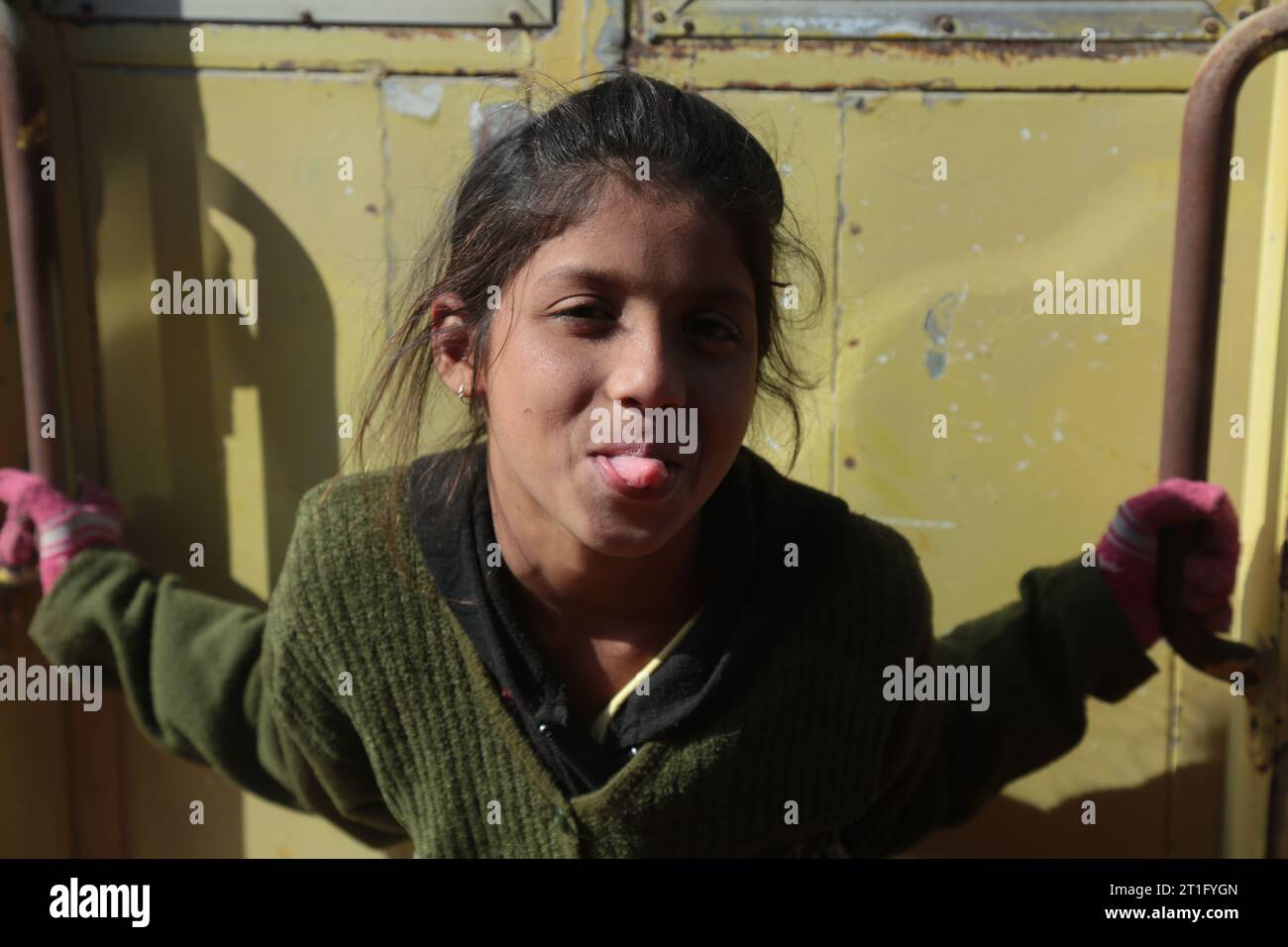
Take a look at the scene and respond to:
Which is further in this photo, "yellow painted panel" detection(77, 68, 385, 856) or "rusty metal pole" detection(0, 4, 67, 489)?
"yellow painted panel" detection(77, 68, 385, 856)

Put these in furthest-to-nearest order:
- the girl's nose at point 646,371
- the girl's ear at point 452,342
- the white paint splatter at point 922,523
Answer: the white paint splatter at point 922,523, the girl's ear at point 452,342, the girl's nose at point 646,371

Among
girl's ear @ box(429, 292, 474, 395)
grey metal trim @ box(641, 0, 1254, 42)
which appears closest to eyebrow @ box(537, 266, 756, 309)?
girl's ear @ box(429, 292, 474, 395)

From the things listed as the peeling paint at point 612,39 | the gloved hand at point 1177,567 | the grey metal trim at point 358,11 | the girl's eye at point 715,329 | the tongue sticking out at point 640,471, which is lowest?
the gloved hand at point 1177,567

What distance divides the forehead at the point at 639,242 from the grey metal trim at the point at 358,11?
50cm

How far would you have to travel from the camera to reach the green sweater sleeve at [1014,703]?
1390 mm


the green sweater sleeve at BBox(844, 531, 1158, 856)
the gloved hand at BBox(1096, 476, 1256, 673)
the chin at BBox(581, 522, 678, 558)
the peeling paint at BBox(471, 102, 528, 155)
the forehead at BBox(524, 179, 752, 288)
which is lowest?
the green sweater sleeve at BBox(844, 531, 1158, 856)

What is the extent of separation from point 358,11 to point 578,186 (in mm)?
557

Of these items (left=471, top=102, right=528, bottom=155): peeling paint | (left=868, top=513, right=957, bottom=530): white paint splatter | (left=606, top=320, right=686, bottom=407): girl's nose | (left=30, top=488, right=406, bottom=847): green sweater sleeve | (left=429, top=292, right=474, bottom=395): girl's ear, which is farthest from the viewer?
(left=868, top=513, right=957, bottom=530): white paint splatter

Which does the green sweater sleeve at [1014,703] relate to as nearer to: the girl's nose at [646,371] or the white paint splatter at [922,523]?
the white paint splatter at [922,523]

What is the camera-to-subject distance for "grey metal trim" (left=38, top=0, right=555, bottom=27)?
147 centimetres

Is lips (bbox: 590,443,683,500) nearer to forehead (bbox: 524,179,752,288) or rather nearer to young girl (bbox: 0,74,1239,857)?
young girl (bbox: 0,74,1239,857)

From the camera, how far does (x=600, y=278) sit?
3.51 feet

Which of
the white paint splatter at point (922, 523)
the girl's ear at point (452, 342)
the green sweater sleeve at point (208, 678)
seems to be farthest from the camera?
the white paint splatter at point (922, 523)

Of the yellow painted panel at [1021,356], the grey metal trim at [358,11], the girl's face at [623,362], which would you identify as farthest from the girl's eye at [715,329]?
the grey metal trim at [358,11]
